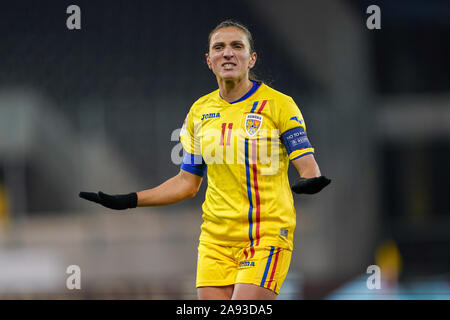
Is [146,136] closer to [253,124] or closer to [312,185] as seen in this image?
[253,124]

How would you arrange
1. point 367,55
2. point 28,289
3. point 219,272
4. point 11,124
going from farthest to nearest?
1. point 367,55
2. point 11,124
3. point 28,289
4. point 219,272

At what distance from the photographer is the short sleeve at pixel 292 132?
402 centimetres

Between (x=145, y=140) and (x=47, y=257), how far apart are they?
2.66 metres

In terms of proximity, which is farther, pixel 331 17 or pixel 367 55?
pixel 367 55

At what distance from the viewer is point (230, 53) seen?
413 centimetres

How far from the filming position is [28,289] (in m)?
12.1

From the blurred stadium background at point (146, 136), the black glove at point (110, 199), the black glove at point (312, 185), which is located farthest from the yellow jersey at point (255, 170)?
the blurred stadium background at point (146, 136)

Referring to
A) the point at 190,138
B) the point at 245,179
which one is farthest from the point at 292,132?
the point at 190,138

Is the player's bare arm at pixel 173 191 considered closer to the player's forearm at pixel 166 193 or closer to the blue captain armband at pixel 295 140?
the player's forearm at pixel 166 193

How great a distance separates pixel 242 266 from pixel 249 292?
0.16 m

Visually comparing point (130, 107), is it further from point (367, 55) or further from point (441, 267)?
point (441, 267)

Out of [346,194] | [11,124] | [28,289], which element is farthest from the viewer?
[346,194]

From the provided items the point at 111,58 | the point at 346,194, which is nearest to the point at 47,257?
the point at 111,58

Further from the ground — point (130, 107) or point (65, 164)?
point (130, 107)
